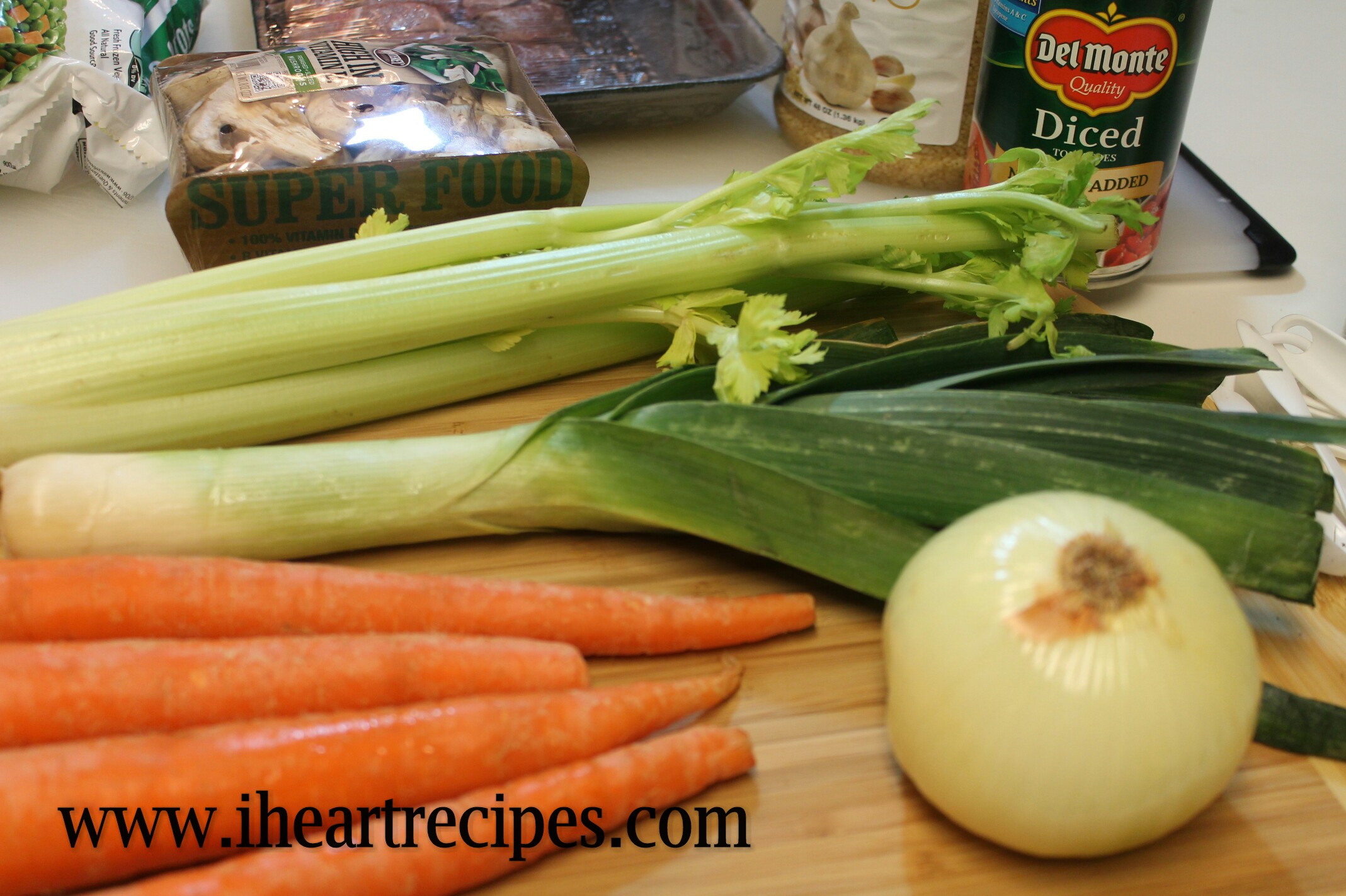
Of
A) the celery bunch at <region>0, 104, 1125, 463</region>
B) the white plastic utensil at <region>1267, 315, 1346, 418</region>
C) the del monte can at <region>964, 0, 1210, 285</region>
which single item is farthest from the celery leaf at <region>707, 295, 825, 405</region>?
the white plastic utensil at <region>1267, 315, 1346, 418</region>

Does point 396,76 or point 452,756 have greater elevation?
point 396,76

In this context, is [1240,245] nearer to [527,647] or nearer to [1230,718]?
[1230,718]

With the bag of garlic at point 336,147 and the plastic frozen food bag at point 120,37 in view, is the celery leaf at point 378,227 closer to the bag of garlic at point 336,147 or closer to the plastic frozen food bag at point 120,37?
the bag of garlic at point 336,147

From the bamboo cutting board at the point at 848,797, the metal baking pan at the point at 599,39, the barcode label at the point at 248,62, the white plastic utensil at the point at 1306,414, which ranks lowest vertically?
the bamboo cutting board at the point at 848,797

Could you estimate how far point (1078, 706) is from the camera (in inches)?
29.3

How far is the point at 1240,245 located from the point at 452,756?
1687 millimetres

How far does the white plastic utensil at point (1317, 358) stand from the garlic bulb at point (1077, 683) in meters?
0.80

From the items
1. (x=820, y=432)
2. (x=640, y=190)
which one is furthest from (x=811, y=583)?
(x=640, y=190)

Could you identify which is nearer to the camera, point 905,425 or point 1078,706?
point 1078,706

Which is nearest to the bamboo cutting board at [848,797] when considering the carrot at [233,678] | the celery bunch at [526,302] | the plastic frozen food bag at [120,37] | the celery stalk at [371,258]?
the carrot at [233,678]

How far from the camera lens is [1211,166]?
2.10 meters

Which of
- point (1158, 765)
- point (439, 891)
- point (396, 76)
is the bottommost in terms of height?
point (439, 891)

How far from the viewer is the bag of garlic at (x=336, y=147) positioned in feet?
4.84

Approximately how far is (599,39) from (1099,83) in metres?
1.13
